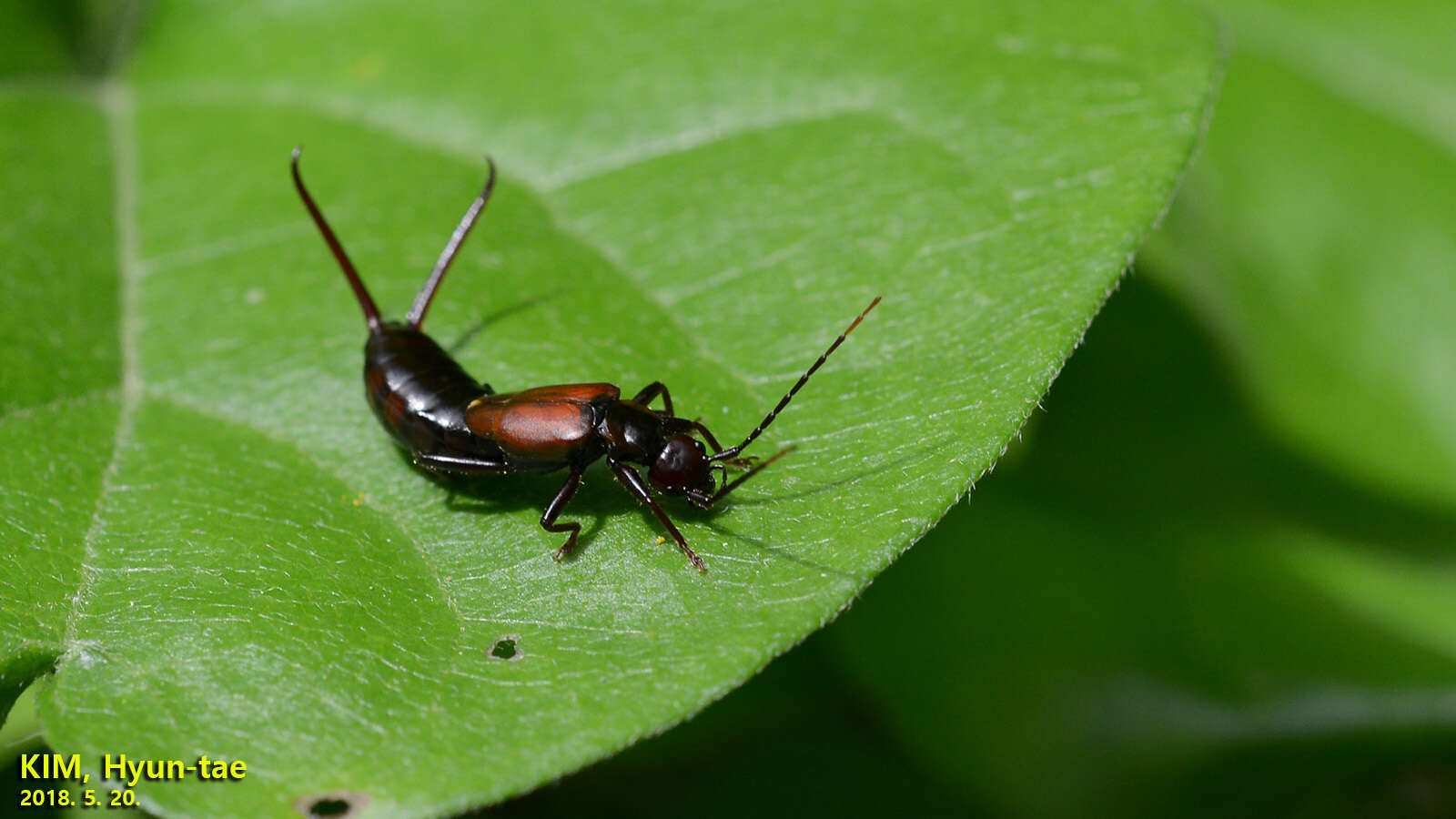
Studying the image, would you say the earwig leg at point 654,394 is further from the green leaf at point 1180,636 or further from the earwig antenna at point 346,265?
the green leaf at point 1180,636

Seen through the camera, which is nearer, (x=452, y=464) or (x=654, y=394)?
(x=452, y=464)

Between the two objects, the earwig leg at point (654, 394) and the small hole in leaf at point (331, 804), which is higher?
the earwig leg at point (654, 394)

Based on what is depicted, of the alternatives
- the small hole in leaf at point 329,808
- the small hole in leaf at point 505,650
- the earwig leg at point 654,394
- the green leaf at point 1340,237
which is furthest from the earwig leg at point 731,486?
the green leaf at point 1340,237

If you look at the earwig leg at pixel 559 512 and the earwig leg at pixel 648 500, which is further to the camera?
the earwig leg at pixel 559 512

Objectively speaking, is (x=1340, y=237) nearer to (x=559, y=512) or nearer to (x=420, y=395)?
(x=559, y=512)

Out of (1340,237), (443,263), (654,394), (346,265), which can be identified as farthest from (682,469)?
(1340,237)
